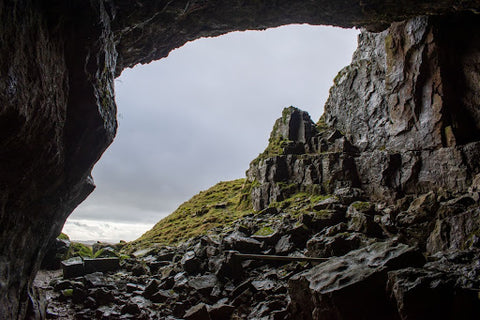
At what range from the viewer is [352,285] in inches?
273

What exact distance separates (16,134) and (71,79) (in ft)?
9.95

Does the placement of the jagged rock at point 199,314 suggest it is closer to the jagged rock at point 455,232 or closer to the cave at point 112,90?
the cave at point 112,90

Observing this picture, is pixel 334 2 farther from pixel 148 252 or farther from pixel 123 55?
pixel 148 252

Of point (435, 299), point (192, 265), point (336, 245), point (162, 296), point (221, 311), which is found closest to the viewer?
point (435, 299)

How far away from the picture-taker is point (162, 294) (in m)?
12.5

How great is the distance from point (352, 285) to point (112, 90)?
35.5ft

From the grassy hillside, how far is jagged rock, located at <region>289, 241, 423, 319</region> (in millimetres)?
16818

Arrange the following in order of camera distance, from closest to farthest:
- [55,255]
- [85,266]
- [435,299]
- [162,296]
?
1. [435,299]
2. [162,296]
3. [85,266]
4. [55,255]

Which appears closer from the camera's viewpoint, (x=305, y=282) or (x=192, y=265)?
(x=305, y=282)

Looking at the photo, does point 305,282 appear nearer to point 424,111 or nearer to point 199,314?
point 199,314

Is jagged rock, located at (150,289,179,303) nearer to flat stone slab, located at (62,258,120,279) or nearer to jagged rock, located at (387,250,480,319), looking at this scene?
flat stone slab, located at (62,258,120,279)

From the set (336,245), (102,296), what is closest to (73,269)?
(102,296)

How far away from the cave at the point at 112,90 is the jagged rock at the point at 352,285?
8460 mm

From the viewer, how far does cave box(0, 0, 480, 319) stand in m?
5.86
